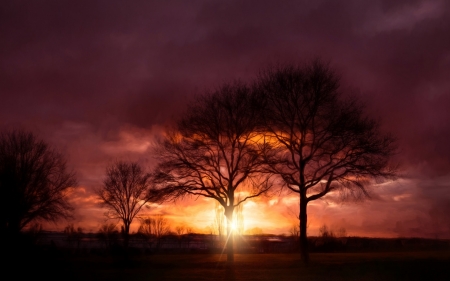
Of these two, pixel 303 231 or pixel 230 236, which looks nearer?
pixel 303 231

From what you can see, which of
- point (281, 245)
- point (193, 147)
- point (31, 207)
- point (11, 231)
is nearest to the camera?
point (11, 231)

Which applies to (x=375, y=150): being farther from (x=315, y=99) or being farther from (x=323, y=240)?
(x=323, y=240)

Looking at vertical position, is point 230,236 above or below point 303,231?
below

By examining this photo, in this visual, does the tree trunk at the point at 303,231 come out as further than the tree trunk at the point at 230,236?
No

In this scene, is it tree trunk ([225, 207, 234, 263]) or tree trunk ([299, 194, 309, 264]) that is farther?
tree trunk ([225, 207, 234, 263])

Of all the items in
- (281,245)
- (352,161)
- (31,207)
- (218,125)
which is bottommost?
(281,245)

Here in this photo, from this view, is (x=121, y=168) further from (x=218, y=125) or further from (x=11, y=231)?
(x=11, y=231)

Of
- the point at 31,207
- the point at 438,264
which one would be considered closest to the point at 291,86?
the point at 438,264

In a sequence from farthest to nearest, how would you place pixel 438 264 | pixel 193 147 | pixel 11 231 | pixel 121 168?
pixel 121 168
pixel 193 147
pixel 438 264
pixel 11 231

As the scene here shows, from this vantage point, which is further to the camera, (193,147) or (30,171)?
(30,171)

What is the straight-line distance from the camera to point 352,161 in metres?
47.9

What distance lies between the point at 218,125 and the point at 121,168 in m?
36.1

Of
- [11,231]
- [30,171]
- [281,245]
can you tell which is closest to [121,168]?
[30,171]

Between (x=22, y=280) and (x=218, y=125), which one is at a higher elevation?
(x=218, y=125)
